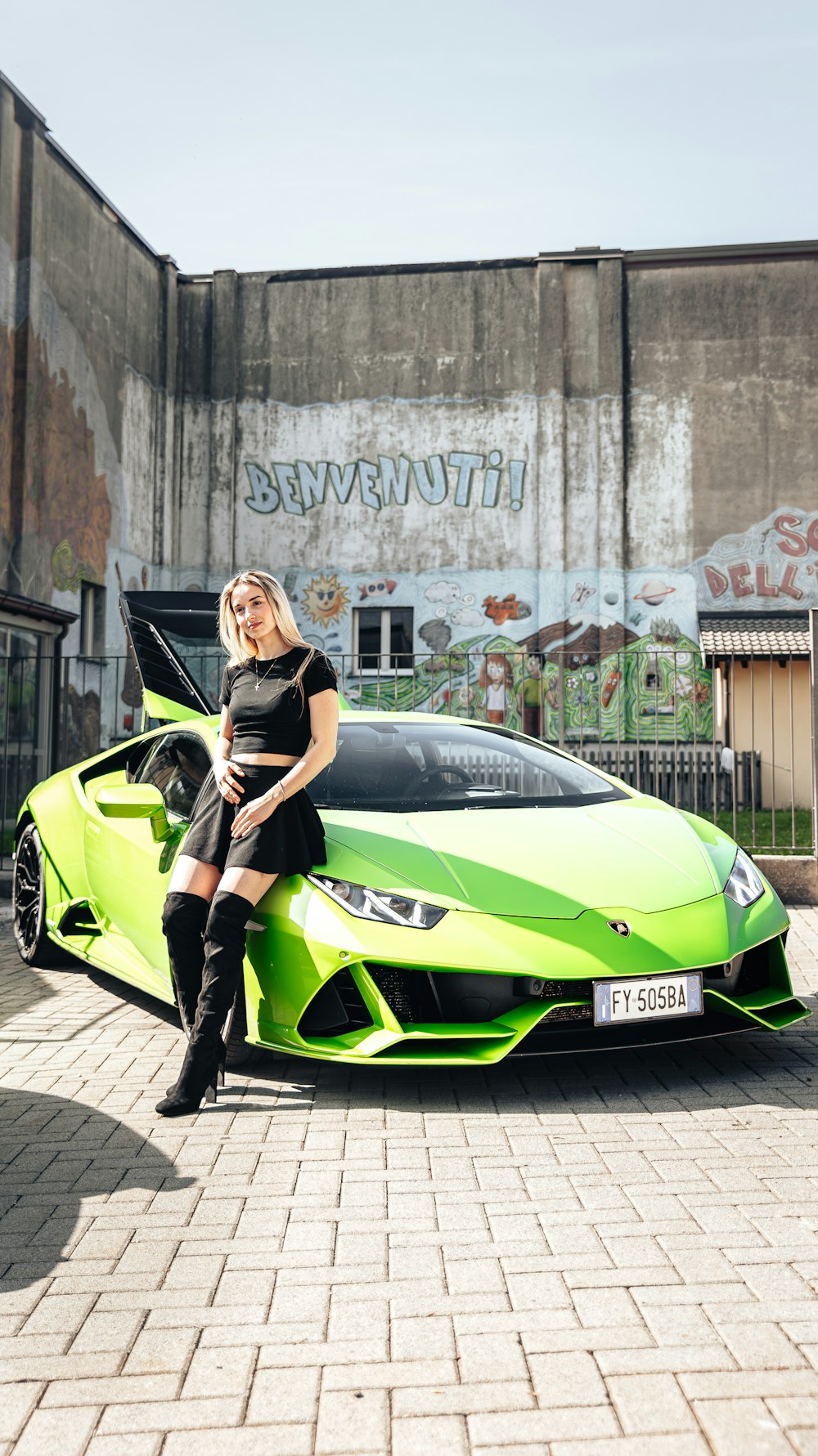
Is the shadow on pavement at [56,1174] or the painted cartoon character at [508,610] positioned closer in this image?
the shadow on pavement at [56,1174]

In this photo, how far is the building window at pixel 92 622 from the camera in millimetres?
19594

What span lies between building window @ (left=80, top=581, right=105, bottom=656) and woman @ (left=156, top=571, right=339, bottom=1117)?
627 inches

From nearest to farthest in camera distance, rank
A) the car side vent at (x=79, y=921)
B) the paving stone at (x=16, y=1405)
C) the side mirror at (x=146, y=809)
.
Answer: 1. the paving stone at (x=16, y=1405)
2. the side mirror at (x=146, y=809)
3. the car side vent at (x=79, y=921)

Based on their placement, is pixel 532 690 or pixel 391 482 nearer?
pixel 532 690

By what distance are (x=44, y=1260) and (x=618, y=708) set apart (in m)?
7.59

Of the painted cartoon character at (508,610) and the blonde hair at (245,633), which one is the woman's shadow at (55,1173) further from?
the painted cartoon character at (508,610)

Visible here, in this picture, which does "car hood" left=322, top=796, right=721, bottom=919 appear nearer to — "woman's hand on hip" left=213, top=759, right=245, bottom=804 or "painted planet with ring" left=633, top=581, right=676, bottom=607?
"woman's hand on hip" left=213, top=759, right=245, bottom=804

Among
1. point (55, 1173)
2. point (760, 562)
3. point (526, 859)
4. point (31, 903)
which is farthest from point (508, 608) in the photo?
point (55, 1173)

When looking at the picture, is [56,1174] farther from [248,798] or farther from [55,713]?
[55,713]

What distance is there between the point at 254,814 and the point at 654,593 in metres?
18.9

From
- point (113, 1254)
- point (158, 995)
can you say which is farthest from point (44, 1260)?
point (158, 995)

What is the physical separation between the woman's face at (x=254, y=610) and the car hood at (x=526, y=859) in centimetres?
80

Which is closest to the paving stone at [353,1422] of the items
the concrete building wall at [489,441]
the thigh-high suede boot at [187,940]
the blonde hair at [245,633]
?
the thigh-high suede boot at [187,940]

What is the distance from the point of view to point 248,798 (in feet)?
13.8
